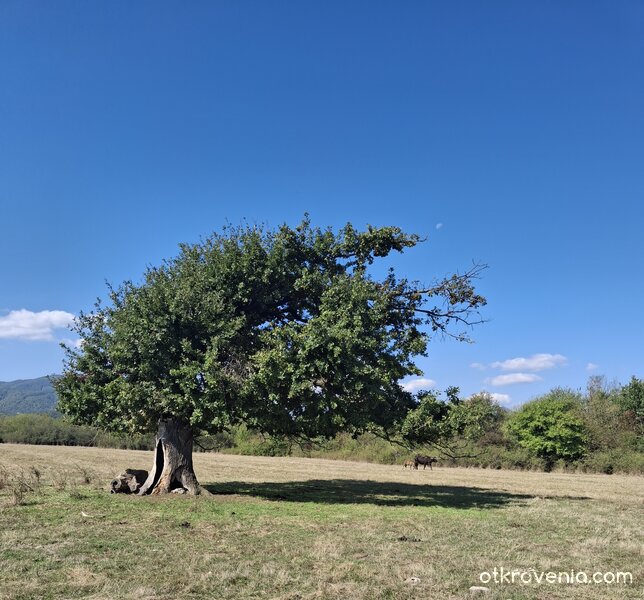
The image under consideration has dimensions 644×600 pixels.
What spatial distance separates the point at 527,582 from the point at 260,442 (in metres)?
55.5

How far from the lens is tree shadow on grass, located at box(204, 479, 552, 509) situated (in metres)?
19.0

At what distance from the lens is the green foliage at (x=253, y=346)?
54.2ft

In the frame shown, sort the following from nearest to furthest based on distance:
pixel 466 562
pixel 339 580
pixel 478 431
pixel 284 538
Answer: pixel 339 580, pixel 466 562, pixel 284 538, pixel 478 431

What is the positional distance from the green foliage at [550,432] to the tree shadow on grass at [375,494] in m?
26.5

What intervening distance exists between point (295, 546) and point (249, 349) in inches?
352

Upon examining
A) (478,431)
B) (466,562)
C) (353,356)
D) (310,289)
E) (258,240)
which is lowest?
(466,562)

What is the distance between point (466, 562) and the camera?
31.2 ft

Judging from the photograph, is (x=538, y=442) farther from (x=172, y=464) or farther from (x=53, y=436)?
(x=53, y=436)

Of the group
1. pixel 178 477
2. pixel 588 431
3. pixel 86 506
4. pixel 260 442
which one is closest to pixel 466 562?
pixel 86 506

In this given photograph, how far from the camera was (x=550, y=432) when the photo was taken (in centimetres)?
4931

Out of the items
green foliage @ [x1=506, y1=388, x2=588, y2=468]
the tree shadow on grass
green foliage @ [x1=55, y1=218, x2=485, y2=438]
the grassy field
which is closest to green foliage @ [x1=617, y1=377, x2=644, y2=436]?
green foliage @ [x1=506, y1=388, x2=588, y2=468]

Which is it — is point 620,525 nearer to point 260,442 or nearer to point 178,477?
point 178,477

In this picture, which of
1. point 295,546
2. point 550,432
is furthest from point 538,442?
point 295,546

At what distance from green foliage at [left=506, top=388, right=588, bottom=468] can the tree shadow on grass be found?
86.9 ft
